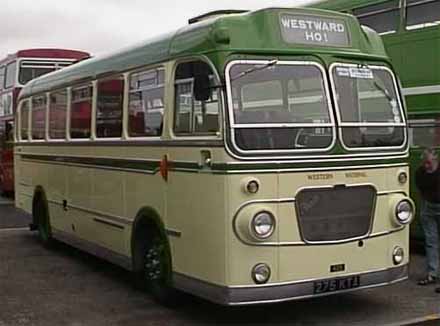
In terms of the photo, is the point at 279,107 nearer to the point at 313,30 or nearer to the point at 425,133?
the point at 313,30

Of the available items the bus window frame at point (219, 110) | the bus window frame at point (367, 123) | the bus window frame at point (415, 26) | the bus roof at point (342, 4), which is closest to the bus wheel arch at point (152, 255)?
the bus window frame at point (219, 110)

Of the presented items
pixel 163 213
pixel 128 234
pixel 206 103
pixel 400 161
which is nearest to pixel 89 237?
pixel 128 234

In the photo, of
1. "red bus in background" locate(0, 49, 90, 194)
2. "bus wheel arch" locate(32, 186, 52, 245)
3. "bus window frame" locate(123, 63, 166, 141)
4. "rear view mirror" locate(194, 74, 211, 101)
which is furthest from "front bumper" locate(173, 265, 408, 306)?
"red bus in background" locate(0, 49, 90, 194)

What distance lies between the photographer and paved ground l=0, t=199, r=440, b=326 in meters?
7.77

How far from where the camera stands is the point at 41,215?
13.1 meters

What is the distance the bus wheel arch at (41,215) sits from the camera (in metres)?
12.7

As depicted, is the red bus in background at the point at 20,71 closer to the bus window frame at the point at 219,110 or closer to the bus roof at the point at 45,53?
the bus roof at the point at 45,53

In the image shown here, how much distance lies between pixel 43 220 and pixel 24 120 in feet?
6.76

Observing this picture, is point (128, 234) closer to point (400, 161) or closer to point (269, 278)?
point (269, 278)

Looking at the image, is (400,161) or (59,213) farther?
(59,213)

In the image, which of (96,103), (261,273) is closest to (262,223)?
(261,273)

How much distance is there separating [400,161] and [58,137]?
585cm

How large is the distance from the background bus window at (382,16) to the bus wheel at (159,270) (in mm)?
5132

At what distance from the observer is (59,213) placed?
39.1ft
